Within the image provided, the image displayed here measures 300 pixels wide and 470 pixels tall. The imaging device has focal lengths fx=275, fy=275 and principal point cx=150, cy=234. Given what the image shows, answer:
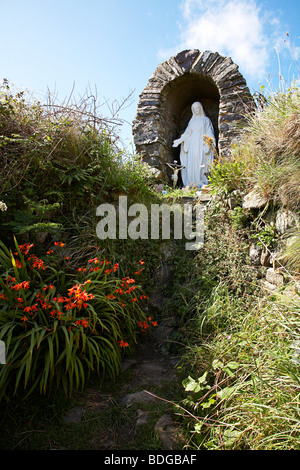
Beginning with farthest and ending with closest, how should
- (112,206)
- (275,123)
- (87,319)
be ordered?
(112,206)
(275,123)
(87,319)

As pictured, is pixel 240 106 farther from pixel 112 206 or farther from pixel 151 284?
pixel 151 284

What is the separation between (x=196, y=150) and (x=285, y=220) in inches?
128

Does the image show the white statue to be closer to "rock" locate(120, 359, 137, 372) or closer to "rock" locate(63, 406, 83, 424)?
"rock" locate(120, 359, 137, 372)

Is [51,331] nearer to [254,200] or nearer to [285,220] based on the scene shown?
[285,220]

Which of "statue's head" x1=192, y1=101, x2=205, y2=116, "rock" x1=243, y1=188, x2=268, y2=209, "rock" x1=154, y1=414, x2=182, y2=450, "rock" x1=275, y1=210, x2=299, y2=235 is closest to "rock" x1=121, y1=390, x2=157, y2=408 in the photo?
"rock" x1=154, y1=414, x2=182, y2=450

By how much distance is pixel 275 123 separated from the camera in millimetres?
2684

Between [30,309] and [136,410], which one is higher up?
[30,309]

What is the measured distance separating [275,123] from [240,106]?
2123 mm

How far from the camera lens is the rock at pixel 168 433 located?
1.52 meters

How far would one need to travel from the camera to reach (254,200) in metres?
2.64

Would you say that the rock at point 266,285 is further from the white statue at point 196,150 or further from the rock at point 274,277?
the white statue at point 196,150

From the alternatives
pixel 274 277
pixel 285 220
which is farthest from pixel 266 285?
pixel 285 220

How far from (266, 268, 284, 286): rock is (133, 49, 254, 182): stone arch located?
265cm
